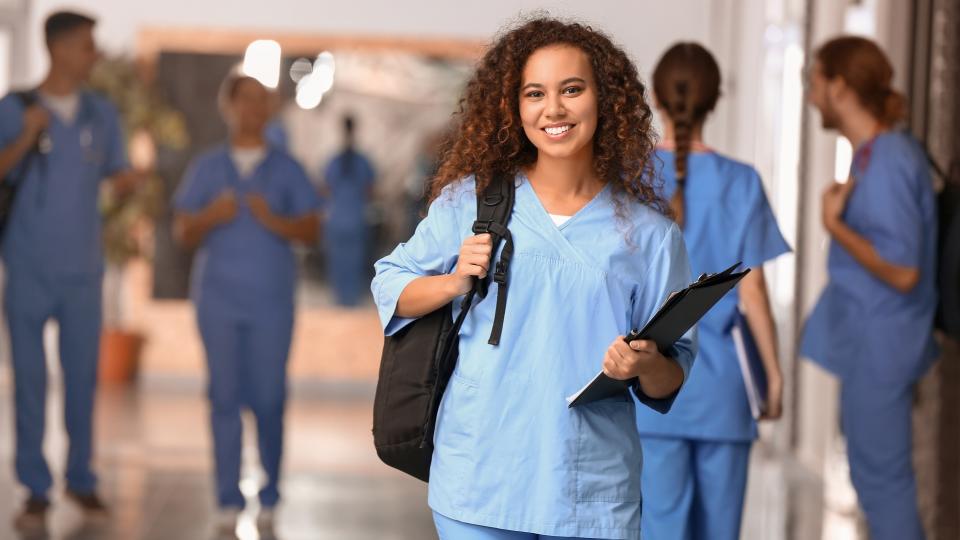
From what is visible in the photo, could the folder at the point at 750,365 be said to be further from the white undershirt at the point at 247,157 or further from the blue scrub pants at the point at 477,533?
the white undershirt at the point at 247,157

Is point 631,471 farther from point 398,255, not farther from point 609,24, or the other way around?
point 609,24

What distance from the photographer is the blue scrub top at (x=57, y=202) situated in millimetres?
5457

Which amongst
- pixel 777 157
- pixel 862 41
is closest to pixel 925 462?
pixel 862 41

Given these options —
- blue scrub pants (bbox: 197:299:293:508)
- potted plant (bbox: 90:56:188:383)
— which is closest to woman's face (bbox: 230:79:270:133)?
blue scrub pants (bbox: 197:299:293:508)

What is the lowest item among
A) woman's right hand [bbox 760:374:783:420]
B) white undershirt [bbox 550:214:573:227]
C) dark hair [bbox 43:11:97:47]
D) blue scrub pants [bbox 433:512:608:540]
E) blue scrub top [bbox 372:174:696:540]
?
blue scrub pants [bbox 433:512:608:540]

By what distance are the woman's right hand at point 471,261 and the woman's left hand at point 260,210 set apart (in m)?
3.21

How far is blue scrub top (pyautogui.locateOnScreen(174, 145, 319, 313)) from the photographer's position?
542 cm

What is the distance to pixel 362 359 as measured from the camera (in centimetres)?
964

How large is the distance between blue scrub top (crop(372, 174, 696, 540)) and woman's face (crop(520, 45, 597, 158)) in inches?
4.3

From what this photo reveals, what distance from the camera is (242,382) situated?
5.50 m

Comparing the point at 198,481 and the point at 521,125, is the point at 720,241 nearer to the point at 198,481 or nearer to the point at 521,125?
the point at 521,125

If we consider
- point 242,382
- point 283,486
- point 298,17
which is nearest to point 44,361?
point 242,382

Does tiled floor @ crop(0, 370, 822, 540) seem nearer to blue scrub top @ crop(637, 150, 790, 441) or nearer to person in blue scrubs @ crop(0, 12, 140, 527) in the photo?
person in blue scrubs @ crop(0, 12, 140, 527)

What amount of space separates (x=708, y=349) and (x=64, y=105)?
3051 mm
